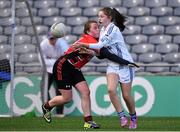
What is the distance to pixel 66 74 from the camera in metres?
12.0

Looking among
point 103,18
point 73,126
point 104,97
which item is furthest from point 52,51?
point 103,18

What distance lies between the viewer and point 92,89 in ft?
53.0

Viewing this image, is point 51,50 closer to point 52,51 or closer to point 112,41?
point 52,51

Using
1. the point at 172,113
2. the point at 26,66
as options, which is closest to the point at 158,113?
the point at 172,113

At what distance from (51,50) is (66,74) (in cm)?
450

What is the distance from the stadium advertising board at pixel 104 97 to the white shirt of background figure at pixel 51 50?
43cm

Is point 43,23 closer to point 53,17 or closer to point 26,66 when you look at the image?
point 53,17

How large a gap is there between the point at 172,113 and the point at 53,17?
520cm

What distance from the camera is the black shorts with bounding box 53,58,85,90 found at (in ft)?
39.3

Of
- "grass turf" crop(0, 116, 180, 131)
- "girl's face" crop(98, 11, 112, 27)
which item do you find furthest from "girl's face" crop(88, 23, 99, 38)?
"grass turf" crop(0, 116, 180, 131)

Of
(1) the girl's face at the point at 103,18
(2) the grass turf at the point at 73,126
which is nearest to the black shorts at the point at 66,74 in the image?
(2) the grass turf at the point at 73,126

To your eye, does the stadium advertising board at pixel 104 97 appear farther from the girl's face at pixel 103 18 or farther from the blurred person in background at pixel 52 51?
the girl's face at pixel 103 18

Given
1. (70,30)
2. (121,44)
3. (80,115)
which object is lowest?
(80,115)

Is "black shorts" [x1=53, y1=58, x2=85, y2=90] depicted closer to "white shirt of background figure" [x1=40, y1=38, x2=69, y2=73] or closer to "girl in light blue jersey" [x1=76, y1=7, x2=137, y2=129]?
"girl in light blue jersey" [x1=76, y1=7, x2=137, y2=129]
